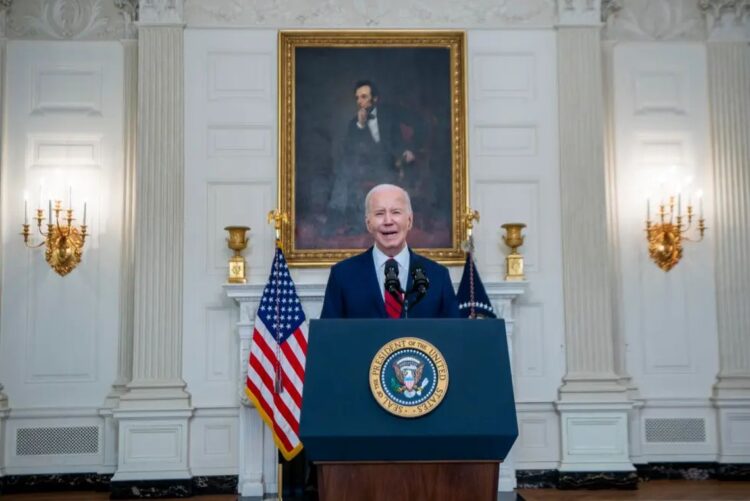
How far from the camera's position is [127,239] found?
24.9 ft

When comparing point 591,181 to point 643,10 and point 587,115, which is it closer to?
point 587,115

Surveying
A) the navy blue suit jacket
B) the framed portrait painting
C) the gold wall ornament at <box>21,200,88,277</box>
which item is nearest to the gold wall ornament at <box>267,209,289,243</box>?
the framed portrait painting

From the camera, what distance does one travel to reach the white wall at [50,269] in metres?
7.38

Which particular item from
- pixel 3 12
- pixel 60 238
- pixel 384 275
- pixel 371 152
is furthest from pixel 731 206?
pixel 3 12

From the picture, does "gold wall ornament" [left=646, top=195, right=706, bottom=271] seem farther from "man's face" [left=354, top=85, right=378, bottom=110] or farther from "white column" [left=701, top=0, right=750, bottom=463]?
"man's face" [left=354, top=85, right=378, bottom=110]

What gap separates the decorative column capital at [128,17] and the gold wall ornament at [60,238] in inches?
66.5

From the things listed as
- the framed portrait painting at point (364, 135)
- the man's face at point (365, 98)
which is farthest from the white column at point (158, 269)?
the man's face at point (365, 98)

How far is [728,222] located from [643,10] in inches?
85.9

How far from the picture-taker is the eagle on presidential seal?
2.49 m

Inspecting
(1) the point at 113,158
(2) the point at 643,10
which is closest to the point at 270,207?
(1) the point at 113,158

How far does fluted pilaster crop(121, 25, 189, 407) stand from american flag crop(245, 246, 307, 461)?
89 centimetres

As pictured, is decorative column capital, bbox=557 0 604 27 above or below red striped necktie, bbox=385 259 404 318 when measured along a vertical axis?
above

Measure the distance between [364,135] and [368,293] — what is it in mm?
4241

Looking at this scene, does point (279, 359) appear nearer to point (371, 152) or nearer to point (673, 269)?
point (371, 152)
